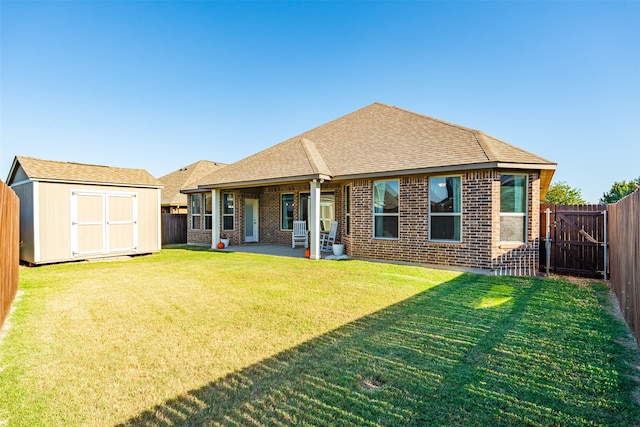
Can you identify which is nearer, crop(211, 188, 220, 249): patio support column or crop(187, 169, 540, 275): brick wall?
crop(187, 169, 540, 275): brick wall

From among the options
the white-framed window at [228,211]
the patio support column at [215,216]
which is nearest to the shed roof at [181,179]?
the white-framed window at [228,211]

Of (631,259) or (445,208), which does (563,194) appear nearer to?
(445,208)

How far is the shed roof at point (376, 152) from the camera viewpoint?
9.20 meters

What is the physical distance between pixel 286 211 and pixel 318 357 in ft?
40.6

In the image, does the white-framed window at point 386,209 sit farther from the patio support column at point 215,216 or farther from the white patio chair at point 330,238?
the patio support column at point 215,216

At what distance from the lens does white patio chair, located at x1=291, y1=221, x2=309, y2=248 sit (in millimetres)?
14688

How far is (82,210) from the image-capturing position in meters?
11.2

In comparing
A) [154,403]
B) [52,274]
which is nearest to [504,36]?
[154,403]

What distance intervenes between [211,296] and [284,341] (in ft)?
9.43

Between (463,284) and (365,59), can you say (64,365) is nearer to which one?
(463,284)

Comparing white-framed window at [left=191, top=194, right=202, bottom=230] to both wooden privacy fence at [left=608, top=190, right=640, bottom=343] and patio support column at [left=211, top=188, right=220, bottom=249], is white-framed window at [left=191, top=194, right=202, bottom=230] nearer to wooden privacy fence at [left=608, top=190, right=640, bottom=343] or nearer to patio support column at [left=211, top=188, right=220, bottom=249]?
patio support column at [left=211, top=188, right=220, bottom=249]

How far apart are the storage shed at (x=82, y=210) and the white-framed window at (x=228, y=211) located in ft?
11.1

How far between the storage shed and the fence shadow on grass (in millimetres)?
10864

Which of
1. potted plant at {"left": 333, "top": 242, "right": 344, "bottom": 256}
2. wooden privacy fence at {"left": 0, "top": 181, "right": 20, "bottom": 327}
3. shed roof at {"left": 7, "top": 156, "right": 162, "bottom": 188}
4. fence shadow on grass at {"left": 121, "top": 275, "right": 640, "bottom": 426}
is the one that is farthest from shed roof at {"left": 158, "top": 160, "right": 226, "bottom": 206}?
fence shadow on grass at {"left": 121, "top": 275, "right": 640, "bottom": 426}
